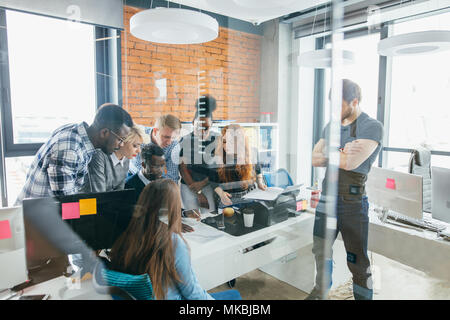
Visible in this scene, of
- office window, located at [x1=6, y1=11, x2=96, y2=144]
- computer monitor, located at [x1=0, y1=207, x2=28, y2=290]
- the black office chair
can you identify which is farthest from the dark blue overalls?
computer monitor, located at [x1=0, y1=207, x2=28, y2=290]

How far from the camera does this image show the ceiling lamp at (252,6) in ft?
3.77

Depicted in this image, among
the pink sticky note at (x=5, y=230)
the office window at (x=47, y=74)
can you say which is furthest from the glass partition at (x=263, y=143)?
the pink sticky note at (x=5, y=230)

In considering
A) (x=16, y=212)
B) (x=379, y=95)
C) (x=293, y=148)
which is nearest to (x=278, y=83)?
(x=293, y=148)

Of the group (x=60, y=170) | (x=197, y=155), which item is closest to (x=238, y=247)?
(x=197, y=155)

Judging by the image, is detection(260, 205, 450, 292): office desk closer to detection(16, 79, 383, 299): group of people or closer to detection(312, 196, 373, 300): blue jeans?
detection(312, 196, 373, 300): blue jeans

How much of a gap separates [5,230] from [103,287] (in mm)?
467

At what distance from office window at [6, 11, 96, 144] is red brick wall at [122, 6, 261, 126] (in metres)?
0.16

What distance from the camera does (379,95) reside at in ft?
5.74

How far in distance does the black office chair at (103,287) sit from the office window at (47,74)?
1.85ft

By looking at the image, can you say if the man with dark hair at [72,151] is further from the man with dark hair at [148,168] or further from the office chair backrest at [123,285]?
the office chair backrest at [123,285]

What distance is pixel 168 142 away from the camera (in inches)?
48.4

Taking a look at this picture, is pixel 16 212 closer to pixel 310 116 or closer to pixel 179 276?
pixel 179 276
